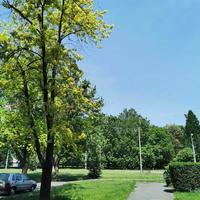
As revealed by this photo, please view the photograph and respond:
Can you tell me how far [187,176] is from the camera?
784 inches

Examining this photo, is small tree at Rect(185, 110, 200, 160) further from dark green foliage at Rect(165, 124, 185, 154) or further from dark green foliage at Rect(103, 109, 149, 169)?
dark green foliage at Rect(103, 109, 149, 169)

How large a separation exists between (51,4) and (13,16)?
2.34 m

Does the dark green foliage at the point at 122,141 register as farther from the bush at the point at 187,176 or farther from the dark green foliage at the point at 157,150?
the bush at the point at 187,176

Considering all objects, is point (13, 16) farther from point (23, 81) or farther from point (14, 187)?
point (14, 187)

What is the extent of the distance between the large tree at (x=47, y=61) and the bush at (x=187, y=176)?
7361 mm

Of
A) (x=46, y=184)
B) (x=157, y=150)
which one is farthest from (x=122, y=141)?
(x=46, y=184)

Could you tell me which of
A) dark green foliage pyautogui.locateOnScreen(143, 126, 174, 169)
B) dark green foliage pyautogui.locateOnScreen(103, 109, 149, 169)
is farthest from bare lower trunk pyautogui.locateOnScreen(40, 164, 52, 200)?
dark green foliage pyautogui.locateOnScreen(143, 126, 174, 169)

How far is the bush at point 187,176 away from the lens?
19875 millimetres

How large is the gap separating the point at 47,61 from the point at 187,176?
415 inches

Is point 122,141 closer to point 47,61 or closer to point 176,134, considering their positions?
point 176,134

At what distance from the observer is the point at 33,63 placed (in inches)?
621

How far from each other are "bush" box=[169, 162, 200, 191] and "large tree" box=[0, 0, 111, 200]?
290 inches

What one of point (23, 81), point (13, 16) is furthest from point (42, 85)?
point (13, 16)

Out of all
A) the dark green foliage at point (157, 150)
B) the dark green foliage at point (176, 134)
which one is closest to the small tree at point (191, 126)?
the dark green foliage at point (176, 134)
